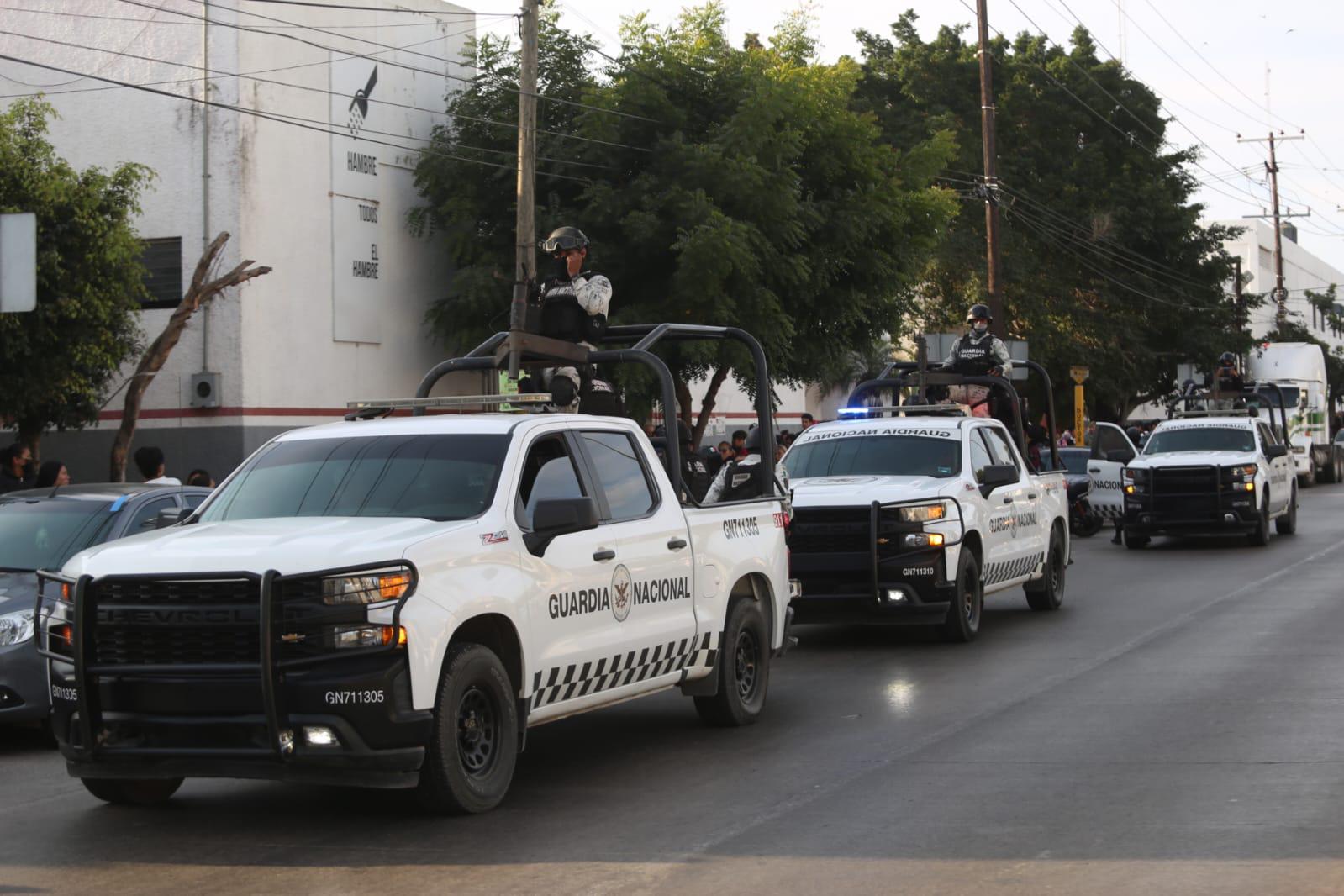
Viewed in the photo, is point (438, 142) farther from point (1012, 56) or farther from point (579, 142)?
point (1012, 56)

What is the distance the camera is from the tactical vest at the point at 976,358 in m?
18.2

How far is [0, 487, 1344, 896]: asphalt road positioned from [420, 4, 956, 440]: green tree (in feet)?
52.5

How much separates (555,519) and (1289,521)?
22.3 m

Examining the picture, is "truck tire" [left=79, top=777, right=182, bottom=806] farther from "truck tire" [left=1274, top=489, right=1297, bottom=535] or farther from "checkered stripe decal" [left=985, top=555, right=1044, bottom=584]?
"truck tire" [left=1274, top=489, right=1297, bottom=535]

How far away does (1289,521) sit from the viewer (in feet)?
90.2

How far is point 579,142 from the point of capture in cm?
2881

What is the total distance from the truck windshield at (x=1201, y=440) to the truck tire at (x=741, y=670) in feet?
56.5

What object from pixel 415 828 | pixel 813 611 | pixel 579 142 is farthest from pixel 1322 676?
pixel 579 142

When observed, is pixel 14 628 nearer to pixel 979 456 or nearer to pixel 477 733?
pixel 477 733

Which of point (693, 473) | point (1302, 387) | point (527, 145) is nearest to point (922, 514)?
point (693, 473)

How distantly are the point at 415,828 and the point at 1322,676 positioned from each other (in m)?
7.06

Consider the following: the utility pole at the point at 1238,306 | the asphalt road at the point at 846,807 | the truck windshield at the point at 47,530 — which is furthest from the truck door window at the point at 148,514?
the utility pole at the point at 1238,306

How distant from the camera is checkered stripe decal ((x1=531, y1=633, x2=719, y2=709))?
319 inches

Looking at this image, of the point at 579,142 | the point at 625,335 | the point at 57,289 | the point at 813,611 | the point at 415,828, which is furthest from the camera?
the point at 579,142
